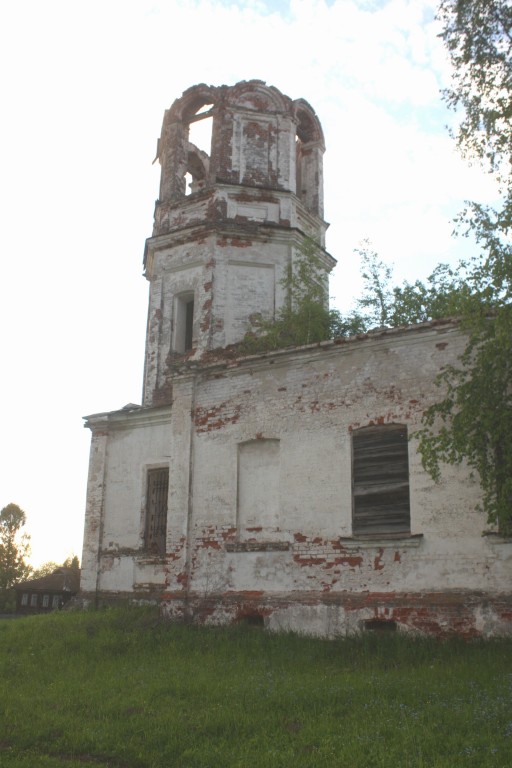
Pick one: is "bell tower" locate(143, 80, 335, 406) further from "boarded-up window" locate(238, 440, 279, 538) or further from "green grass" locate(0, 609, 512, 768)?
"green grass" locate(0, 609, 512, 768)

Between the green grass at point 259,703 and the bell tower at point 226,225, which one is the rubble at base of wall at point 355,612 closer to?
the green grass at point 259,703

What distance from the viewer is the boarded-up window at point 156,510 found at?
642 inches

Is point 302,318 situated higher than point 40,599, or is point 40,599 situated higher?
point 302,318

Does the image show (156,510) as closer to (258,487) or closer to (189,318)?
(258,487)

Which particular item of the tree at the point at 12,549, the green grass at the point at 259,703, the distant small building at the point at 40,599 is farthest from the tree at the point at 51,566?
the green grass at the point at 259,703

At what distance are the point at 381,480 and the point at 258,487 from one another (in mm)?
2430

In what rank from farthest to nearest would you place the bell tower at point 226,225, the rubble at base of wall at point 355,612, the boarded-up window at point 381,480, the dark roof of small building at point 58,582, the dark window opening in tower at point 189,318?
1. the dark roof of small building at point 58,582
2. the dark window opening in tower at point 189,318
3. the bell tower at point 226,225
4. the boarded-up window at point 381,480
5. the rubble at base of wall at point 355,612

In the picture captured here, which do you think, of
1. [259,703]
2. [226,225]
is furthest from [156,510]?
[259,703]

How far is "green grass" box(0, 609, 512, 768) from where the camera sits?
21.7 feet

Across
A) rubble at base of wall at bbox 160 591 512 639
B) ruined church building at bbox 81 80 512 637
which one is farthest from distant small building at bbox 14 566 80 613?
rubble at base of wall at bbox 160 591 512 639

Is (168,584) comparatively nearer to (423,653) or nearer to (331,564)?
(331,564)

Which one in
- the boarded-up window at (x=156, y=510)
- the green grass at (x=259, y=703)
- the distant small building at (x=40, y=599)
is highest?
the boarded-up window at (x=156, y=510)

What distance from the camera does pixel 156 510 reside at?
16.6m

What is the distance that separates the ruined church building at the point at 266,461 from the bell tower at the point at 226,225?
0.05 metres
